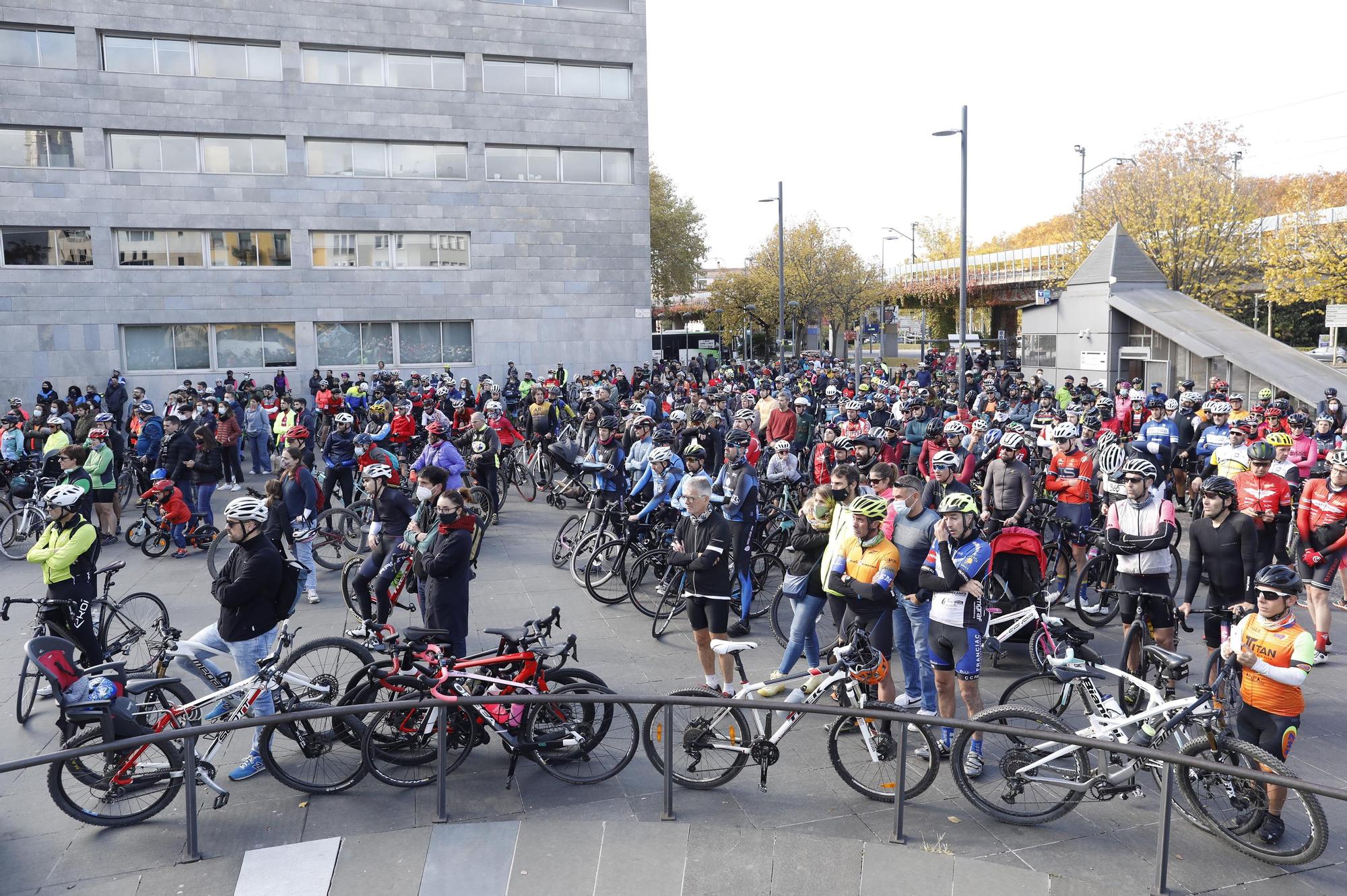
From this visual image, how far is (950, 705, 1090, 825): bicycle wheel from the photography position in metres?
5.51

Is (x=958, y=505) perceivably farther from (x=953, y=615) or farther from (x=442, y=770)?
(x=442, y=770)

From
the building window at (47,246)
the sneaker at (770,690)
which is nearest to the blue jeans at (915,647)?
the sneaker at (770,690)

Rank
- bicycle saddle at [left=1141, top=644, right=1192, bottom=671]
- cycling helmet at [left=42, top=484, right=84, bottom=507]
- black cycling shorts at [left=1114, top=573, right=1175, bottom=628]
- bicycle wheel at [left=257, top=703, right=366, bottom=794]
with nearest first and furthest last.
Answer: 1. bicycle saddle at [left=1141, top=644, right=1192, bottom=671]
2. bicycle wheel at [left=257, top=703, right=366, bottom=794]
3. black cycling shorts at [left=1114, top=573, right=1175, bottom=628]
4. cycling helmet at [left=42, top=484, right=84, bottom=507]

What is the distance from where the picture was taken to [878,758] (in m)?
5.84

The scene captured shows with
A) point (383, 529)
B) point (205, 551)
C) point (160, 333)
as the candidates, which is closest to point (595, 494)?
point (383, 529)

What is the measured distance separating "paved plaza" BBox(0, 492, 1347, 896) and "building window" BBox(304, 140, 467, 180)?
91.7ft

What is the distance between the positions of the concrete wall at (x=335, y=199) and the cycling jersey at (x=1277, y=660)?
98.3 ft

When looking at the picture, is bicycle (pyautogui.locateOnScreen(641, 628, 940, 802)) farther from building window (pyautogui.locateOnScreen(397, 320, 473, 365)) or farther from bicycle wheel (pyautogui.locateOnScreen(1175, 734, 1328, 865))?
building window (pyautogui.locateOnScreen(397, 320, 473, 365))

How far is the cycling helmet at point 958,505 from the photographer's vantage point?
6.60 metres

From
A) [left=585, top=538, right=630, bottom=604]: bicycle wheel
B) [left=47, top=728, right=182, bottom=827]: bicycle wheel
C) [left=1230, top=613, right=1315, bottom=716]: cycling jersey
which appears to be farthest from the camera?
[left=585, top=538, right=630, bottom=604]: bicycle wheel

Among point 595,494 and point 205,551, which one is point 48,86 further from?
point 595,494

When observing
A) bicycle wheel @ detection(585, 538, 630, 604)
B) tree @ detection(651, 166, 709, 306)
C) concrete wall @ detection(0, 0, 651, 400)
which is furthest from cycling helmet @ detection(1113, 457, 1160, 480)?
tree @ detection(651, 166, 709, 306)

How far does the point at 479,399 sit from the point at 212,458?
919 centimetres

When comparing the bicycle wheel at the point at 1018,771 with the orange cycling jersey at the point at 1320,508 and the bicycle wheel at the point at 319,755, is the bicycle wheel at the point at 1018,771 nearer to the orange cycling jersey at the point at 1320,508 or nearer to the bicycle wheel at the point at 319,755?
the bicycle wheel at the point at 319,755
